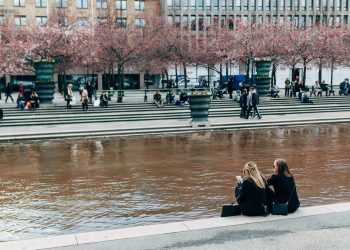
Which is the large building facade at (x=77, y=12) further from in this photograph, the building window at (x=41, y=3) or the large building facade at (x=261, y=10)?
the large building facade at (x=261, y=10)

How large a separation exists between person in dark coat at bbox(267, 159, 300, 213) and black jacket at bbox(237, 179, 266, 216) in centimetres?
35

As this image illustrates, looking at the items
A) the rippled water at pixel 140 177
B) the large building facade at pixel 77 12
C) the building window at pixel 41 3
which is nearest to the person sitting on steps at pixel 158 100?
the rippled water at pixel 140 177

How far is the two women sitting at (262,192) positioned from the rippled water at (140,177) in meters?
1.19

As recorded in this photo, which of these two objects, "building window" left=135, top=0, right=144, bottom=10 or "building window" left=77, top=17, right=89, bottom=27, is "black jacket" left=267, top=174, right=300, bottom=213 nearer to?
"building window" left=77, top=17, right=89, bottom=27

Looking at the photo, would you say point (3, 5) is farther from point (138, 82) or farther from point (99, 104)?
point (99, 104)

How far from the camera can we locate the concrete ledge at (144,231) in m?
7.37

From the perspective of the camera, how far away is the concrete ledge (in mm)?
7367

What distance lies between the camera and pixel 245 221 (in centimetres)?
827

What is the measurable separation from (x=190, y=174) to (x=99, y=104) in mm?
18997

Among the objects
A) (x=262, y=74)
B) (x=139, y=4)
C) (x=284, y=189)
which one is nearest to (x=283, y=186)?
(x=284, y=189)

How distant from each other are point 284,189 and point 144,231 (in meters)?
2.72

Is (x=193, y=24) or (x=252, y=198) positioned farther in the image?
(x=193, y=24)

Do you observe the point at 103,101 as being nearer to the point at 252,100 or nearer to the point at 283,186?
the point at 252,100

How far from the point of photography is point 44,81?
101ft
